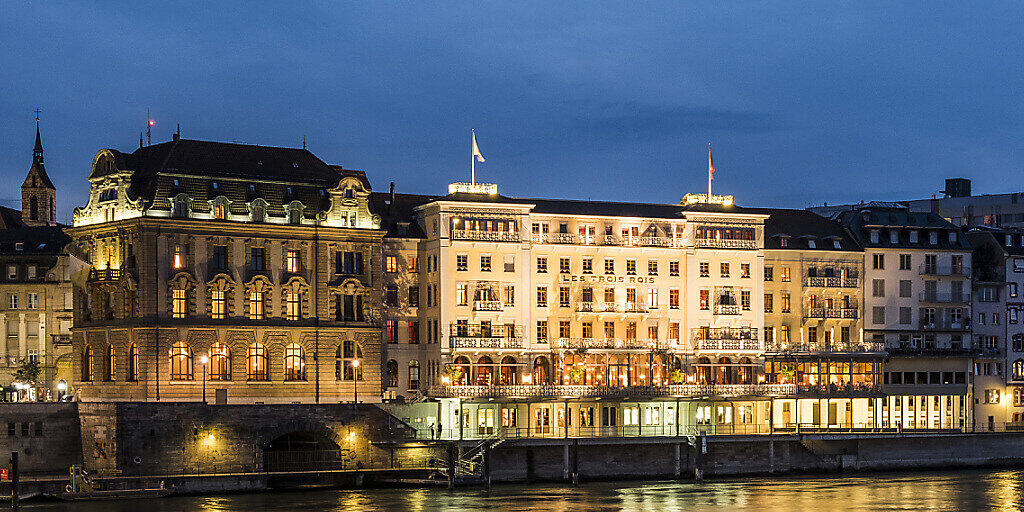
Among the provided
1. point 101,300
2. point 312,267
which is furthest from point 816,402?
point 101,300

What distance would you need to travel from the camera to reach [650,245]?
487 feet

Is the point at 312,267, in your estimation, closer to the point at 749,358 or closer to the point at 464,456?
the point at 464,456

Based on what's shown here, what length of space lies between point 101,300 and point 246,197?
44.0 ft

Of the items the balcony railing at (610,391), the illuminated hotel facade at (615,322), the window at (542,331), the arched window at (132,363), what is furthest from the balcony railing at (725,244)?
the arched window at (132,363)

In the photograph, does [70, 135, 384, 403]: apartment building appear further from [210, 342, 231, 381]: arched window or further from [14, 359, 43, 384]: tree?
[14, 359, 43, 384]: tree

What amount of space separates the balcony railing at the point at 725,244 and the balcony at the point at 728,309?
4.93 m

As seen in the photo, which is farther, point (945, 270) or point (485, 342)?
point (945, 270)

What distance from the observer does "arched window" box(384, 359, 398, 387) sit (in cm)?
14312

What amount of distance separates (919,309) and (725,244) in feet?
72.9

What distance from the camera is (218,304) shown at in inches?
5290

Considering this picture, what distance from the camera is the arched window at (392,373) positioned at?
470 ft

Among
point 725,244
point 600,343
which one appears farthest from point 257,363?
point 725,244

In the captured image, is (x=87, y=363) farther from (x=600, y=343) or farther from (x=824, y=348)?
(x=824, y=348)

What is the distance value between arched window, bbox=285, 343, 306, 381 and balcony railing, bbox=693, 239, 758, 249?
1388 inches
